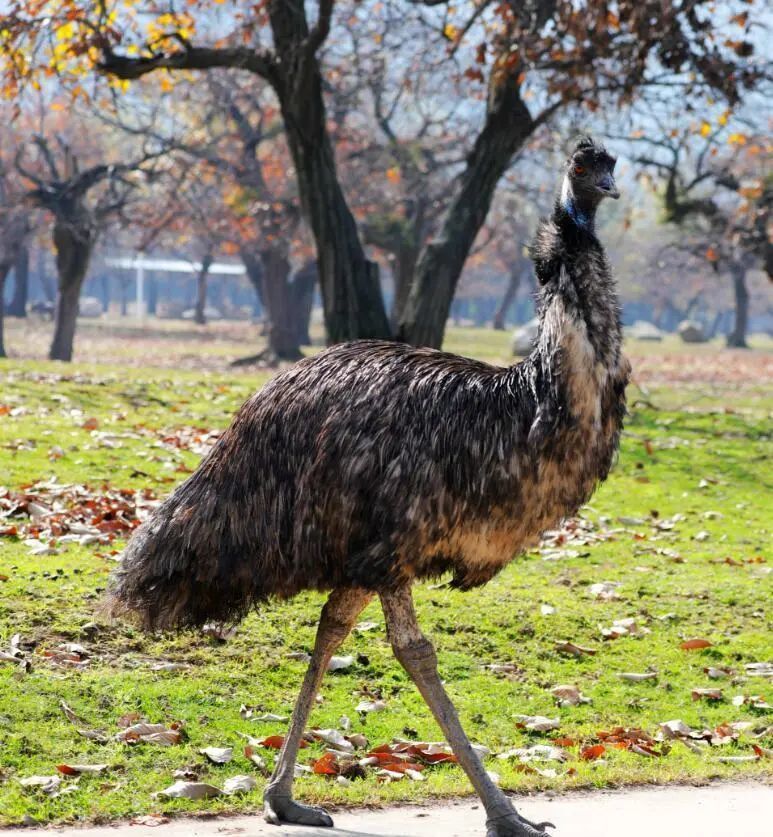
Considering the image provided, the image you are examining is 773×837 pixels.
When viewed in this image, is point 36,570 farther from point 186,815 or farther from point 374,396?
point 374,396

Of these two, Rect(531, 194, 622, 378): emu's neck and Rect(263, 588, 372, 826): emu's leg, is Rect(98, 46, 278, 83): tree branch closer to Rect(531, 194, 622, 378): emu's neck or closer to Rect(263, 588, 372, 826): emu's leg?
Rect(531, 194, 622, 378): emu's neck

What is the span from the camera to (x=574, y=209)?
523cm

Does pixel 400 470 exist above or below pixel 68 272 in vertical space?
below

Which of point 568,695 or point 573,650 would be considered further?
point 573,650

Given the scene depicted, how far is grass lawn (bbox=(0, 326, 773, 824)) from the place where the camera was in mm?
6023

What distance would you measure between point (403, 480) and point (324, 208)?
1282cm

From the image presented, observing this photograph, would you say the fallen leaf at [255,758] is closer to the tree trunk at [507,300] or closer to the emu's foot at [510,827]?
the emu's foot at [510,827]

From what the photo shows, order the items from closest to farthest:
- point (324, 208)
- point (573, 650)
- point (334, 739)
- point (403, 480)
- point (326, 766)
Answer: point (403, 480) < point (326, 766) < point (334, 739) < point (573, 650) < point (324, 208)

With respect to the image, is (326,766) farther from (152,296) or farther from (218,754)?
(152,296)

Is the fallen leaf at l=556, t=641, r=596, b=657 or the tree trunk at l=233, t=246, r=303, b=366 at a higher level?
the tree trunk at l=233, t=246, r=303, b=366

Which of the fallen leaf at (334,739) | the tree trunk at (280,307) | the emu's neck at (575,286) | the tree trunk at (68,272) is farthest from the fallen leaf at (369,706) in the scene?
the tree trunk at (280,307)

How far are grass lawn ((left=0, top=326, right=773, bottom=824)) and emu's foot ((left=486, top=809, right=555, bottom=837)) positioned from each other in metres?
0.78

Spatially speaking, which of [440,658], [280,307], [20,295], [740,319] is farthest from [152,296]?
[440,658]

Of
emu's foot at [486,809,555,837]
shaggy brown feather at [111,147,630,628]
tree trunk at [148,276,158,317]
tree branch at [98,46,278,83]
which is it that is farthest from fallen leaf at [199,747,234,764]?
tree trunk at [148,276,158,317]
